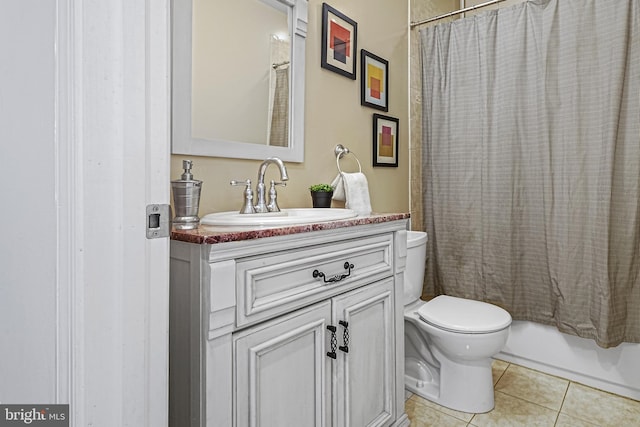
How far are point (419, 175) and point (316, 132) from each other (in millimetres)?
995

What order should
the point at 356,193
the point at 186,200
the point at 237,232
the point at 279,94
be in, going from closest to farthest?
the point at 237,232 < the point at 186,200 < the point at 279,94 < the point at 356,193

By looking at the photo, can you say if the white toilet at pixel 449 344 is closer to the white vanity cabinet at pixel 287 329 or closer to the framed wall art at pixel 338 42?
the white vanity cabinet at pixel 287 329

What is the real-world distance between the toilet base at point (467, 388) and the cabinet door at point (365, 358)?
46cm

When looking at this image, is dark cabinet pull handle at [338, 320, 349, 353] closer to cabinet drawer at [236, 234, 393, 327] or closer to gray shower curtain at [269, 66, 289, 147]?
cabinet drawer at [236, 234, 393, 327]

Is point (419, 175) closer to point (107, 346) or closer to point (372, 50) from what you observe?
point (372, 50)

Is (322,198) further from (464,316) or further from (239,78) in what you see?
(464,316)

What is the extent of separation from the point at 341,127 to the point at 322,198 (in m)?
0.47

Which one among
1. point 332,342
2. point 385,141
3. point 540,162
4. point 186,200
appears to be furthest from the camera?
point 385,141

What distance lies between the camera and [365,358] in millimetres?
1330

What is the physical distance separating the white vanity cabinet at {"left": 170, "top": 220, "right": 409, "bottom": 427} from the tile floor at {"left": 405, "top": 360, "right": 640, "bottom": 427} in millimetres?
403

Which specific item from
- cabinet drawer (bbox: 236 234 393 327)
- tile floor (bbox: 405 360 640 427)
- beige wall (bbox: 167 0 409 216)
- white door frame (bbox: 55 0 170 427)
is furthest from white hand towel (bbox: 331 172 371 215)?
white door frame (bbox: 55 0 170 427)

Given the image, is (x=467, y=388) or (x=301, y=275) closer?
(x=301, y=275)

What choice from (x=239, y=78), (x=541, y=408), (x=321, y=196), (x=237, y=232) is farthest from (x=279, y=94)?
(x=541, y=408)

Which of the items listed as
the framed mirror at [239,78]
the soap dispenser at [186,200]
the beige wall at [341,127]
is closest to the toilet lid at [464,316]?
the beige wall at [341,127]
